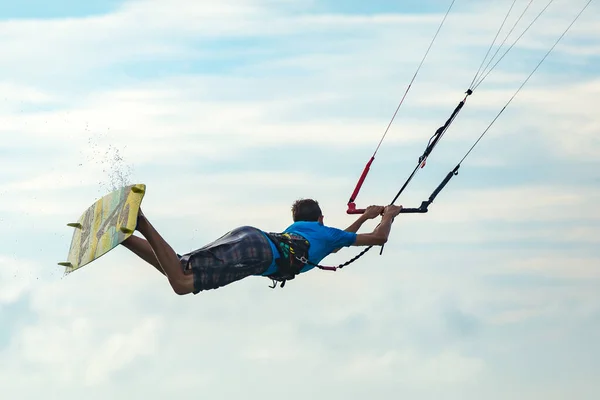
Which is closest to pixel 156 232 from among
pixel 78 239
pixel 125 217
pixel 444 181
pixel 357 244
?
pixel 125 217

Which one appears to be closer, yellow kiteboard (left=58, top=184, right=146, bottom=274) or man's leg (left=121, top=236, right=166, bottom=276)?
yellow kiteboard (left=58, top=184, right=146, bottom=274)

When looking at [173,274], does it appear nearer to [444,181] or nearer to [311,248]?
[311,248]

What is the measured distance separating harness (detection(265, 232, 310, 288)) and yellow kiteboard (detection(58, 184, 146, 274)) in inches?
73.9

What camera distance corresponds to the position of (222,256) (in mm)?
15508

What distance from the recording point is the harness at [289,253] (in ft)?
51.9

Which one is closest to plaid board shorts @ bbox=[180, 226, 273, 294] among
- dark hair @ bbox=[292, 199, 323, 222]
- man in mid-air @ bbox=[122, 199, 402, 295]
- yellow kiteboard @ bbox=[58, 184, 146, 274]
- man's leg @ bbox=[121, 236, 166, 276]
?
man in mid-air @ bbox=[122, 199, 402, 295]

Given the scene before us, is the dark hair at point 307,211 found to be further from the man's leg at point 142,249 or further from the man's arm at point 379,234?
the man's leg at point 142,249

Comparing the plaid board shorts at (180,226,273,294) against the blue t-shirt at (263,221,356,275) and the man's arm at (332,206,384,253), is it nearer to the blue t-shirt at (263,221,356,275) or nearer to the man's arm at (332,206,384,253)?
the blue t-shirt at (263,221,356,275)

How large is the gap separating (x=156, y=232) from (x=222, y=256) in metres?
0.92

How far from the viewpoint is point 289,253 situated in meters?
15.9

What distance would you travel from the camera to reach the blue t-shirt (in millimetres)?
16094

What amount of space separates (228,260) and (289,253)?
83 centimetres

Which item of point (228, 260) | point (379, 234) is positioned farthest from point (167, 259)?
point (379, 234)

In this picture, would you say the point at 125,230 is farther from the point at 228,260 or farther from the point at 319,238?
the point at 319,238
